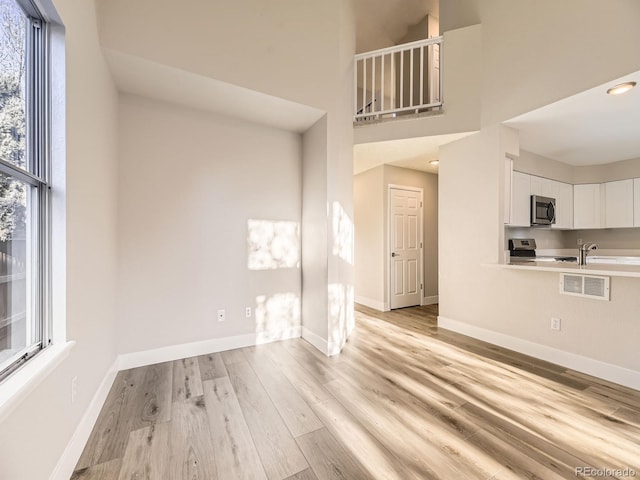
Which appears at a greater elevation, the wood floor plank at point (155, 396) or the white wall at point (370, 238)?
the white wall at point (370, 238)

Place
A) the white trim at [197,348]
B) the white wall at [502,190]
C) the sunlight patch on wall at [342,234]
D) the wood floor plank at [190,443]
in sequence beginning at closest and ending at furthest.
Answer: the wood floor plank at [190,443]
the white wall at [502,190]
the white trim at [197,348]
the sunlight patch on wall at [342,234]

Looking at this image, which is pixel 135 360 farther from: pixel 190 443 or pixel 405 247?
pixel 405 247

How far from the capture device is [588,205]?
4441 mm

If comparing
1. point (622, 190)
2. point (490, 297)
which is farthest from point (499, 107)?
point (622, 190)

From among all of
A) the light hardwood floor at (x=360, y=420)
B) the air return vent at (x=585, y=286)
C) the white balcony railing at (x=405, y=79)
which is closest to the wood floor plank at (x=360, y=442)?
the light hardwood floor at (x=360, y=420)

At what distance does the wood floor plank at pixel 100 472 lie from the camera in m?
1.36

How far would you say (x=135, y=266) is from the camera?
2551 mm

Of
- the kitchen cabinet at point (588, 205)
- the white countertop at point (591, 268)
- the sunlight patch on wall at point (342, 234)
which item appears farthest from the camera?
the kitchen cabinet at point (588, 205)

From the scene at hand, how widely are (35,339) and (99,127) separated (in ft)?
4.69

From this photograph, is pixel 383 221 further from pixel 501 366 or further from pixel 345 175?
pixel 501 366

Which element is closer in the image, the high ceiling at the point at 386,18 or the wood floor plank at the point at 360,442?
the wood floor plank at the point at 360,442

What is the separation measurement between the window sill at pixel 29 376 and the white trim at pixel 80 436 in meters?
0.53

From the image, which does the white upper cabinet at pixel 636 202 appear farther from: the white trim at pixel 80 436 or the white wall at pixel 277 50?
the white trim at pixel 80 436

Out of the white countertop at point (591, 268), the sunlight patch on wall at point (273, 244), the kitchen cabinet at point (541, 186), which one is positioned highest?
the kitchen cabinet at point (541, 186)
